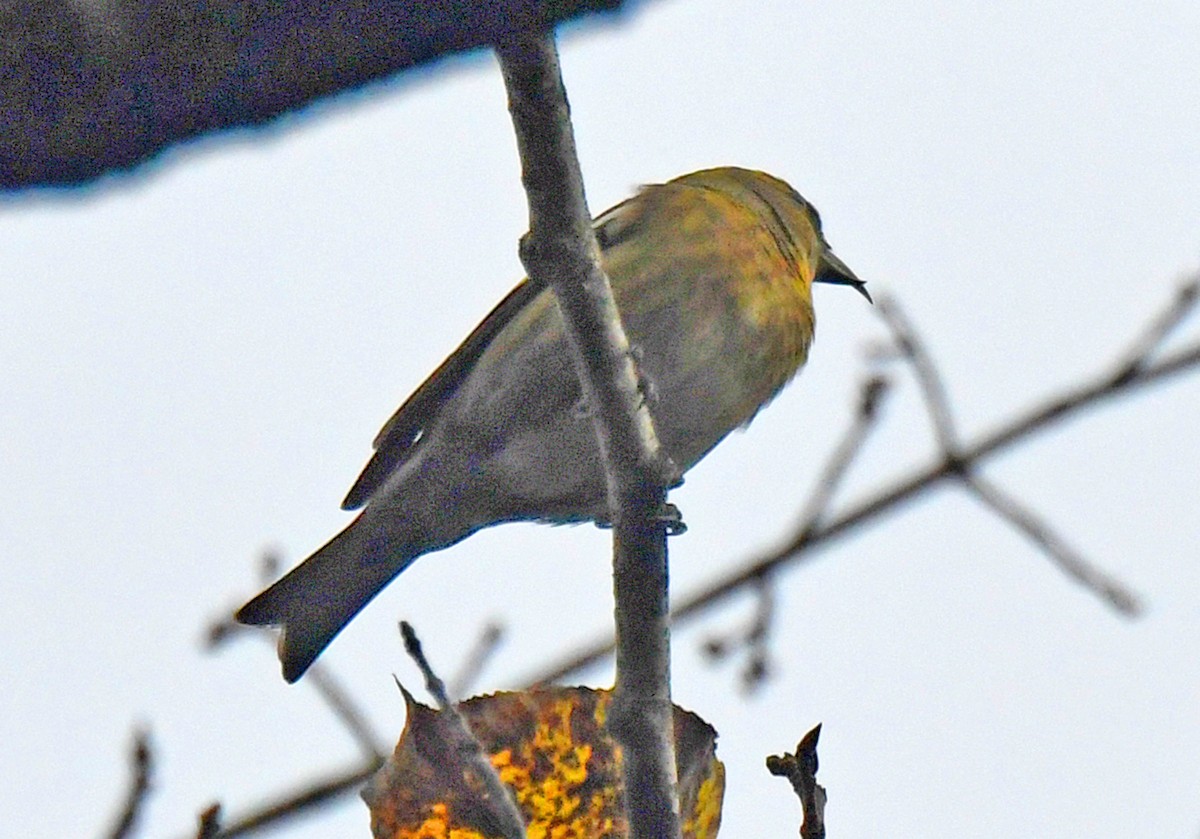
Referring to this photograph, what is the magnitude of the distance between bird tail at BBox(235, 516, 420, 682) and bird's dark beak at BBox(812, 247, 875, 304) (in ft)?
7.00

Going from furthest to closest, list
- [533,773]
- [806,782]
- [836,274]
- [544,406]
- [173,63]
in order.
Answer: [836,274] → [544,406] → [533,773] → [806,782] → [173,63]

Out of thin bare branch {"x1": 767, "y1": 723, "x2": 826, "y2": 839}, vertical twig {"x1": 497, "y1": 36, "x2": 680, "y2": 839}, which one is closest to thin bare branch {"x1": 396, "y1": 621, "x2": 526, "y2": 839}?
vertical twig {"x1": 497, "y1": 36, "x2": 680, "y2": 839}

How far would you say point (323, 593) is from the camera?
4.84 meters

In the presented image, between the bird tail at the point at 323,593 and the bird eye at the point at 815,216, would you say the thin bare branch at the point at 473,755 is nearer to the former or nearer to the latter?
the bird tail at the point at 323,593

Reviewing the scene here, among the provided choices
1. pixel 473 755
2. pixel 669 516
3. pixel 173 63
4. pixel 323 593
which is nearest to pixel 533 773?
pixel 473 755

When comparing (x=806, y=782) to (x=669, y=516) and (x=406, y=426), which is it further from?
(x=406, y=426)

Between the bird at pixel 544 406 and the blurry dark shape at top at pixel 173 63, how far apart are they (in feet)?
12.6

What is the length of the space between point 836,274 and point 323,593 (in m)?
2.48

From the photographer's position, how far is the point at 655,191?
574 centimetres

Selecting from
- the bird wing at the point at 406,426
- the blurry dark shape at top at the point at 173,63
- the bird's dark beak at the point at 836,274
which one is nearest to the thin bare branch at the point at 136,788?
the blurry dark shape at top at the point at 173,63

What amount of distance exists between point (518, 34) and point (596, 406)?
2.27m

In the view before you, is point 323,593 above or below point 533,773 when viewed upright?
below

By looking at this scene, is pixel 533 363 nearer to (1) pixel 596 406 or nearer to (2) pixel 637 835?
(1) pixel 596 406

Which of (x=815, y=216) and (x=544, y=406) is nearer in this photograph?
(x=544, y=406)
